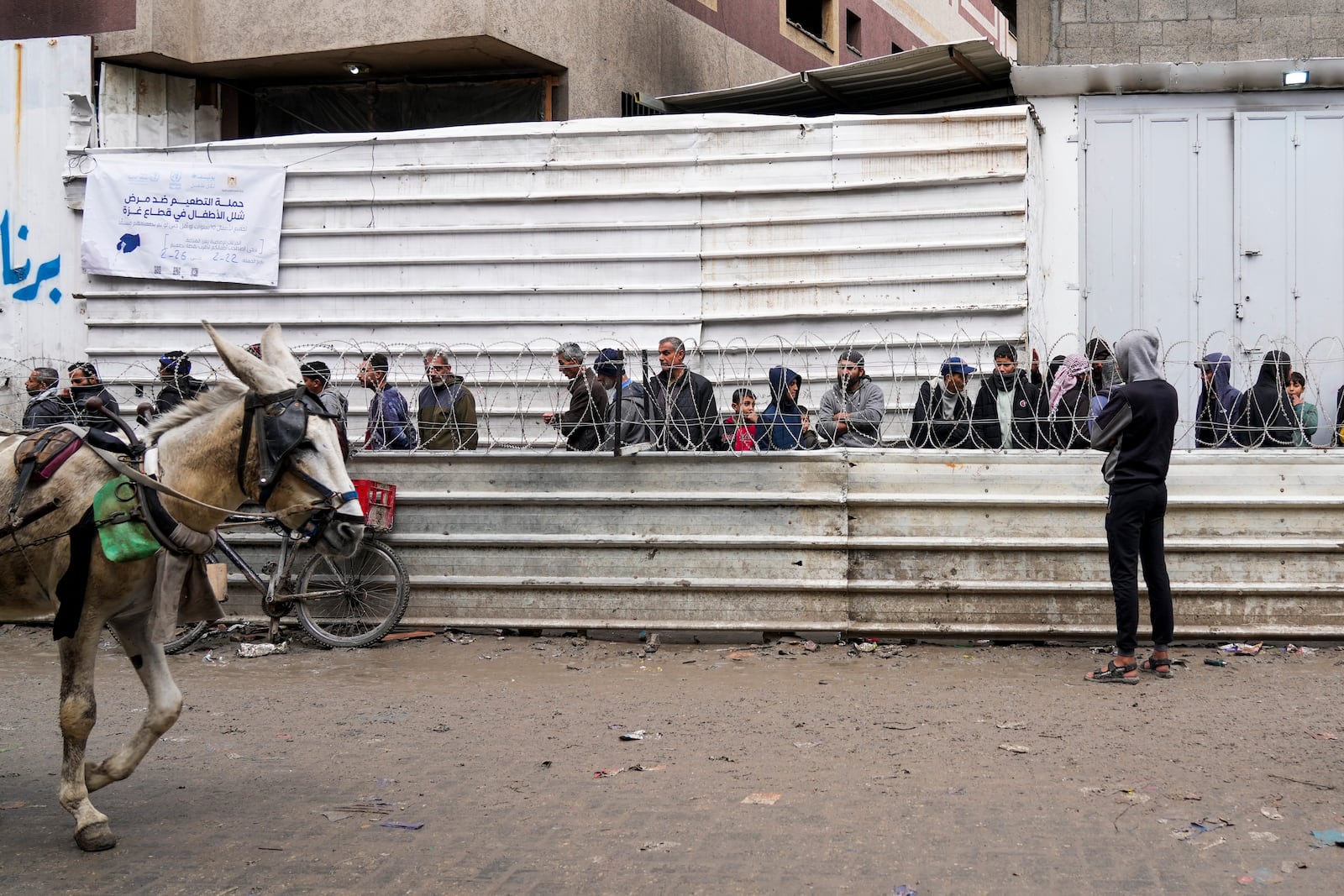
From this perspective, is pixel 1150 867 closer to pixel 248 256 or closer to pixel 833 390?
pixel 833 390

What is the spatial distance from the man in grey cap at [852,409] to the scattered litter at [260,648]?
4002 millimetres

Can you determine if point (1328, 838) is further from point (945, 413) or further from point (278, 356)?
point (945, 413)

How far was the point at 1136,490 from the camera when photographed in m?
7.34

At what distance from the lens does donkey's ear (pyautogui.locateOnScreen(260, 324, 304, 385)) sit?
495 centimetres

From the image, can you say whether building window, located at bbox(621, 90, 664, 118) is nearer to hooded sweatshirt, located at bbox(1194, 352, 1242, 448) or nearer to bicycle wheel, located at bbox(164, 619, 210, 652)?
hooded sweatshirt, located at bbox(1194, 352, 1242, 448)

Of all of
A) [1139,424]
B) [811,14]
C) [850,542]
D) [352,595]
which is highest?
[811,14]

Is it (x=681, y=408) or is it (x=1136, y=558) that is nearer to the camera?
(x=1136, y=558)

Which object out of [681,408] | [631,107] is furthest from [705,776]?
[631,107]

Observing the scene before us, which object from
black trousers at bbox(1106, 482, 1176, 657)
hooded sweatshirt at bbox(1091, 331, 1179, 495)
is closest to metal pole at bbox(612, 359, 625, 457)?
hooded sweatshirt at bbox(1091, 331, 1179, 495)

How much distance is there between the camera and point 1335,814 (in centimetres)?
494

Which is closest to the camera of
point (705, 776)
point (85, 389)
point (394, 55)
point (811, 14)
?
point (705, 776)

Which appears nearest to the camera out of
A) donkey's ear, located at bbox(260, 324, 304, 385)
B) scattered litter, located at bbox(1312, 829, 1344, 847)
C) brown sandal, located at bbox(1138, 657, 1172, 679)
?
scattered litter, located at bbox(1312, 829, 1344, 847)

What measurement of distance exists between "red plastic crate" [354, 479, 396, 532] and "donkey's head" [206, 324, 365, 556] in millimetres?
3799

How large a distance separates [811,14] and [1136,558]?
567 inches
